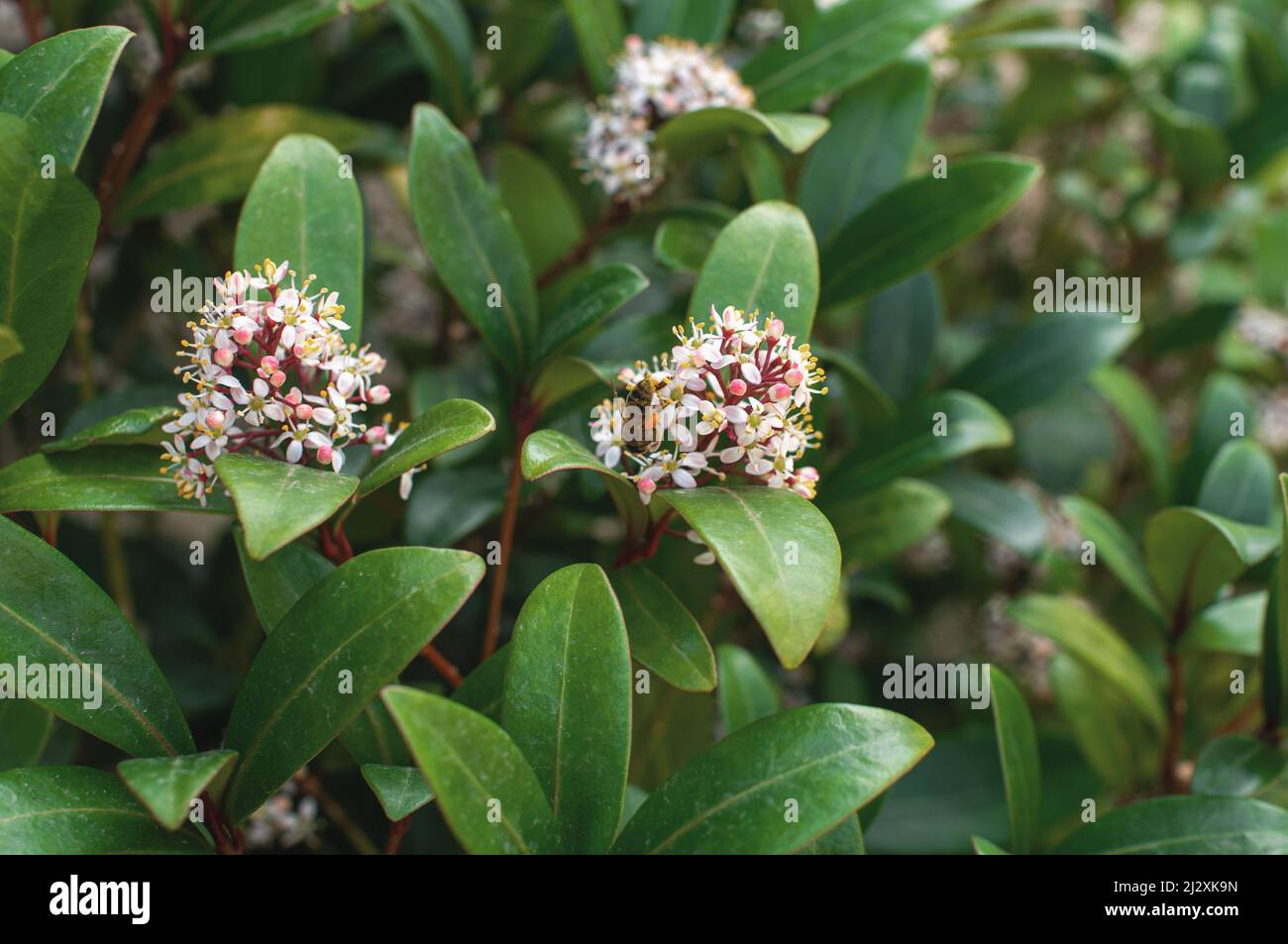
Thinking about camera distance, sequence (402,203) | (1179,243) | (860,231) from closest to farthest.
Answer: (860,231)
(402,203)
(1179,243)

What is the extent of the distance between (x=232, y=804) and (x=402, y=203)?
2.90 ft

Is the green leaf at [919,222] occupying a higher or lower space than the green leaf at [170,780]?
higher

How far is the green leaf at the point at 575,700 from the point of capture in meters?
0.75

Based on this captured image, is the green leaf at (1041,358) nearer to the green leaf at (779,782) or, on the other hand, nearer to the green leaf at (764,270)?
the green leaf at (764,270)

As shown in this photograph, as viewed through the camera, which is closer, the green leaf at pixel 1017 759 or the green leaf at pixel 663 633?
the green leaf at pixel 663 633

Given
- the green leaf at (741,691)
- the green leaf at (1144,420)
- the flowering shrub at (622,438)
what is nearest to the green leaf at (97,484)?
the flowering shrub at (622,438)

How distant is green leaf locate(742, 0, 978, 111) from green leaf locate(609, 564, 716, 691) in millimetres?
610

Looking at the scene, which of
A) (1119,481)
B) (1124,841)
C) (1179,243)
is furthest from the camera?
(1119,481)

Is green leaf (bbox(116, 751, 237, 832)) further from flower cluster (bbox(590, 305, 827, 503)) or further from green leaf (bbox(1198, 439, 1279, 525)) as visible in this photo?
green leaf (bbox(1198, 439, 1279, 525))

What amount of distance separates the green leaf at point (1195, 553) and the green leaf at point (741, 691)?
0.44m

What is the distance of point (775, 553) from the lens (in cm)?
70

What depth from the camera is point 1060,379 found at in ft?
4.28
